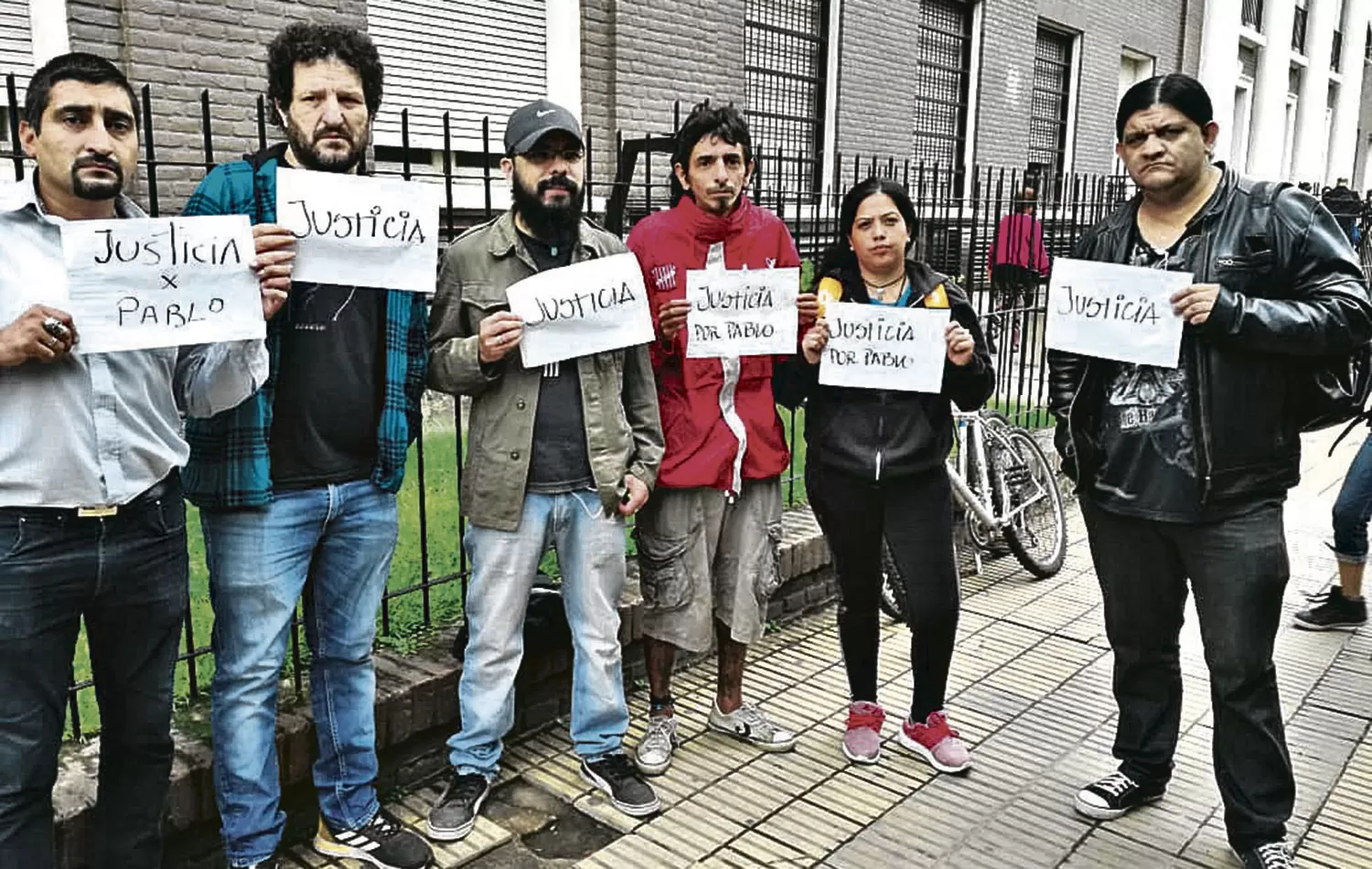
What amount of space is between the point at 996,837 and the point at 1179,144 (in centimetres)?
208

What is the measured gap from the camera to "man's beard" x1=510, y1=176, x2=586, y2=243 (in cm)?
312

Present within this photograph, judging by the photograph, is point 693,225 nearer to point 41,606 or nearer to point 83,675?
point 41,606

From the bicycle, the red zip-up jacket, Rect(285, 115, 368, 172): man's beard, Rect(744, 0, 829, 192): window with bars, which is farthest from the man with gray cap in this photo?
Rect(744, 0, 829, 192): window with bars

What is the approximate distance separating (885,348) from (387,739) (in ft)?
6.47

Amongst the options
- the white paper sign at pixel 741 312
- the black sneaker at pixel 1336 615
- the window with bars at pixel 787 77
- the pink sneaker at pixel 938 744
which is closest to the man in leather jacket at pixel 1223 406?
the pink sneaker at pixel 938 744

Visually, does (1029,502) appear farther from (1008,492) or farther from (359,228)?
(359,228)

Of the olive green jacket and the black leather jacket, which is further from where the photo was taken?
the olive green jacket

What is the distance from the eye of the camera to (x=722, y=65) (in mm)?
10320

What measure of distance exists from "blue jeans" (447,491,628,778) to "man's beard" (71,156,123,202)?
1.36 metres

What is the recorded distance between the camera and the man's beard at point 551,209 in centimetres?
312

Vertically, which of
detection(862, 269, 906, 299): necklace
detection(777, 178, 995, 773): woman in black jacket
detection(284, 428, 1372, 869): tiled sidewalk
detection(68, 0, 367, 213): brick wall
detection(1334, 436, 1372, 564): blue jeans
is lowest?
detection(284, 428, 1372, 869): tiled sidewalk

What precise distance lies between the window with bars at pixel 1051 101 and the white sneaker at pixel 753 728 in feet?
44.6

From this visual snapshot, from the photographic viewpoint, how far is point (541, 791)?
3523mm

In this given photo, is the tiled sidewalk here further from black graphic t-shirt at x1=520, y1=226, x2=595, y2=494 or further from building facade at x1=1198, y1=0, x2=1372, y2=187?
building facade at x1=1198, y1=0, x2=1372, y2=187
